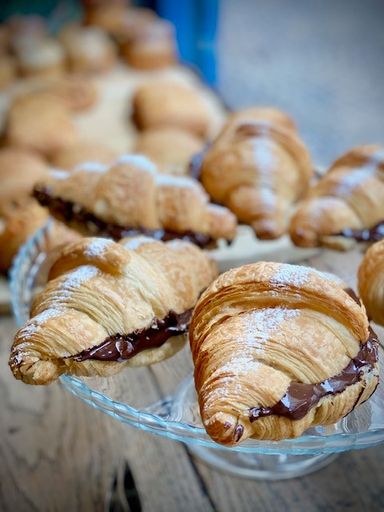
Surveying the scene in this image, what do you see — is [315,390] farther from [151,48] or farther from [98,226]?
[151,48]

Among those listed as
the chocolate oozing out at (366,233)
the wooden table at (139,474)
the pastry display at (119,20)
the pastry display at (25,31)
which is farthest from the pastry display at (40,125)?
the chocolate oozing out at (366,233)

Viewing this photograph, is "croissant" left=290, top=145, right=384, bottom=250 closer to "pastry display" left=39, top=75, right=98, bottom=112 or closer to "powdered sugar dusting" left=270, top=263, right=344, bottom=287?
"powdered sugar dusting" left=270, top=263, right=344, bottom=287

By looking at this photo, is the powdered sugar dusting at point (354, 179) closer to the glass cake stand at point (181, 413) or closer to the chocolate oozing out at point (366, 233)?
the chocolate oozing out at point (366, 233)

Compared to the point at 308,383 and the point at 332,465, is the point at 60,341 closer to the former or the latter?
the point at 308,383

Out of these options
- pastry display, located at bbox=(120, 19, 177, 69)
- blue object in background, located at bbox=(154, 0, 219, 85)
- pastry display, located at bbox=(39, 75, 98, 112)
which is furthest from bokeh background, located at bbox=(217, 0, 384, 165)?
pastry display, located at bbox=(39, 75, 98, 112)

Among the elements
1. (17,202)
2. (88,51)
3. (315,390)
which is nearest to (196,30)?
(88,51)
